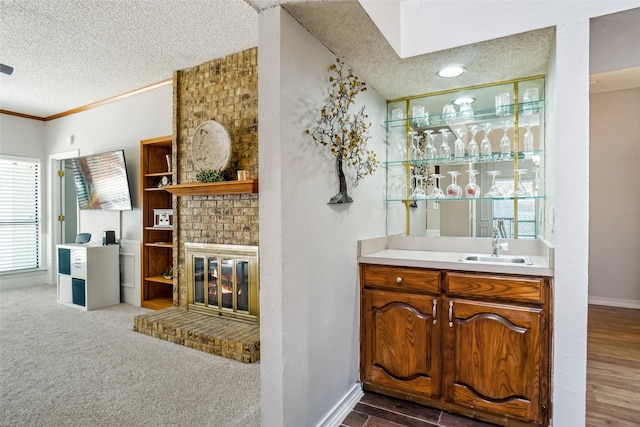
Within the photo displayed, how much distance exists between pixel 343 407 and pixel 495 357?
0.97 meters

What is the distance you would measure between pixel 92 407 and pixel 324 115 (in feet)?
7.82

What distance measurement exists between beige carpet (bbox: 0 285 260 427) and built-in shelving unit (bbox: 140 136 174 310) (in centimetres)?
68

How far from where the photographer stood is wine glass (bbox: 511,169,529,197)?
8.23ft

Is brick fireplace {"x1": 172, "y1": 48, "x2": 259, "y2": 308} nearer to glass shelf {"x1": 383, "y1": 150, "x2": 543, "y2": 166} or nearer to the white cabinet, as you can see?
the white cabinet

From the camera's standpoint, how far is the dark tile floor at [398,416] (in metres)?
2.10

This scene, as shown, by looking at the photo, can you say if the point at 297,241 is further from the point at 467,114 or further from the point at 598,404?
the point at 598,404

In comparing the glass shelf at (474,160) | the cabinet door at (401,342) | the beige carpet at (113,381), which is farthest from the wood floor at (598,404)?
the glass shelf at (474,160)

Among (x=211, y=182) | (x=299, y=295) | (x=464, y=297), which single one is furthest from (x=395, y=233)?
(x=211, y=182)

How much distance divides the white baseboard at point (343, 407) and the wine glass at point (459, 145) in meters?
1.87

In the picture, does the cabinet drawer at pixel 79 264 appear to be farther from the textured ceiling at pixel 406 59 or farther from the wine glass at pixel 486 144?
the wine glass at pixel 486 144

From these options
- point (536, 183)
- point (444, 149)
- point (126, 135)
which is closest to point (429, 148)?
point (444, 149)

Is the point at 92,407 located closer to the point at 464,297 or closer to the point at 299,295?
the point at 299,295

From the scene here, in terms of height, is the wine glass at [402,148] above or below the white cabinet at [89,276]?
above

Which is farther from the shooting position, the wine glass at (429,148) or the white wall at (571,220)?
the wine glass at (429,148)
